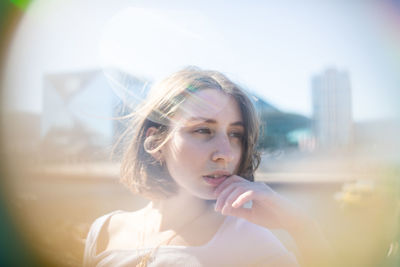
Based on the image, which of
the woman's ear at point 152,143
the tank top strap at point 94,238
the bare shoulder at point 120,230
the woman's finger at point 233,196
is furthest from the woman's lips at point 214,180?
the tank top strap at point 94,238

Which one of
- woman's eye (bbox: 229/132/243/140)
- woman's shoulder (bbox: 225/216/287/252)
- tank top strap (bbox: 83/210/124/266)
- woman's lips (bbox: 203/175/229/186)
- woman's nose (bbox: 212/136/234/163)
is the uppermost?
woman's eye (bbox: 229/132/243/140)

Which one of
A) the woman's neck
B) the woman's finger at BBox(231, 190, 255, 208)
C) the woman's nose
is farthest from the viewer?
the woman's neck

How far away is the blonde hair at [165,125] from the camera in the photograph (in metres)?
0.90

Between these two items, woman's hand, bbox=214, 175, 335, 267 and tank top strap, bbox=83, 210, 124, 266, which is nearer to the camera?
woman's hand, bbox=214, 175, 335, 267

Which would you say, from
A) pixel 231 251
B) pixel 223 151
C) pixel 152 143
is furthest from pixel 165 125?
pixel 231 251

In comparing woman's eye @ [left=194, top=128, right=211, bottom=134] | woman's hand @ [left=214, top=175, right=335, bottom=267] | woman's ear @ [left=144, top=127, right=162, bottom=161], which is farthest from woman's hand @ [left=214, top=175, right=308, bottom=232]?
woman's ear @ [left=144, top=127, right=162, bottom=161]

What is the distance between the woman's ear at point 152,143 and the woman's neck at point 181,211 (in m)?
0.16

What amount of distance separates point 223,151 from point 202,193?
0.15m

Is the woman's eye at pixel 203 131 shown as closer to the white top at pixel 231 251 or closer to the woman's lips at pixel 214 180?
the woman's lips at pixel 214 180

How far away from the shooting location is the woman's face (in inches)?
33.1

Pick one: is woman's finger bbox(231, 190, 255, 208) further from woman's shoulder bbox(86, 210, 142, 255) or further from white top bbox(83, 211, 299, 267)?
woman's shoulder bbox(86, 210, 142, 255)

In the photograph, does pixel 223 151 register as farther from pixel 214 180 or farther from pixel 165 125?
pixel 165 125

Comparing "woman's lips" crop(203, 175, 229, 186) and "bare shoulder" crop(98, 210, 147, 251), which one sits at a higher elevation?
"woman's lips" crop(203, 175, 229, 186)

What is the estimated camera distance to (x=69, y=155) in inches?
191
